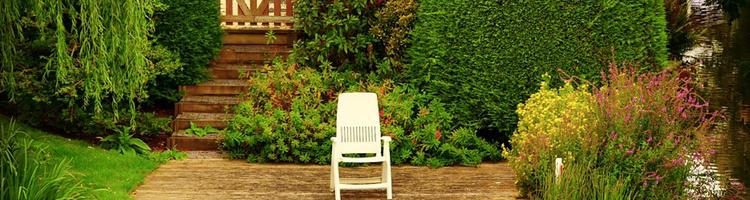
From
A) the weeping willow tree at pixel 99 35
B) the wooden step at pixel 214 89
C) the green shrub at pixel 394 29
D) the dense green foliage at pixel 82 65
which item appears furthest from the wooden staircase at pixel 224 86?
the weeping willow tree at pixel 99 35

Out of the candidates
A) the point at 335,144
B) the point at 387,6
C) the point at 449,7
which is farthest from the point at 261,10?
the point at 335,144

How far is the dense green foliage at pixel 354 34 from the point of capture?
1232 cm

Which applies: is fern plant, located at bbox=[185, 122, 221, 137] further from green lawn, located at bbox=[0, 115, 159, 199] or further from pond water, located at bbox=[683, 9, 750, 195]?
pond water, located at bbox=[683, 9, 750, 195]

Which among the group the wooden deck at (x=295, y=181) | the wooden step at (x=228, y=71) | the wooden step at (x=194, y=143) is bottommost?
the wooden deck at (x=295, y=181)

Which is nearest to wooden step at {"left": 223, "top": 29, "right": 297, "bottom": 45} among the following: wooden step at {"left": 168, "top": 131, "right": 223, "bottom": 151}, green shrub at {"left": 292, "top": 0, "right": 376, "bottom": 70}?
green shrub at {"left": 292, "top": 0, "right": 376, "bottom": 70}

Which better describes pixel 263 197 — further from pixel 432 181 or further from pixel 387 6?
pixel 387 6

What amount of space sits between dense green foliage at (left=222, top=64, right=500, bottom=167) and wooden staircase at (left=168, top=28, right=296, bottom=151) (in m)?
0.37

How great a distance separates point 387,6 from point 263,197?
404 centimetres

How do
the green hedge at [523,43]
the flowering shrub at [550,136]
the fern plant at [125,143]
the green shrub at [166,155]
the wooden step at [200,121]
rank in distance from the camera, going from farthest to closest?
the wooden step at [200,121], the green hedge at [523,43], the fern plant at [125,143], the green shrub at [166,155], the flowering shrub at [550,136]

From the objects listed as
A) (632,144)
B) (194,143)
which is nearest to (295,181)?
(194,143)

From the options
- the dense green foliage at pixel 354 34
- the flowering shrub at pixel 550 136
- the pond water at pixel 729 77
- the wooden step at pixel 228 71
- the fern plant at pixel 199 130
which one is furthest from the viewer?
the pond water at pixel 729 77

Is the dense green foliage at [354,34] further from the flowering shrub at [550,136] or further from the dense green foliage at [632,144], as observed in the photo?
the dense green foliage at [632,144]

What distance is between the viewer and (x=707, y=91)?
15.3 m

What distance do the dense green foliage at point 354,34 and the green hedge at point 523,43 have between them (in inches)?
29.8
